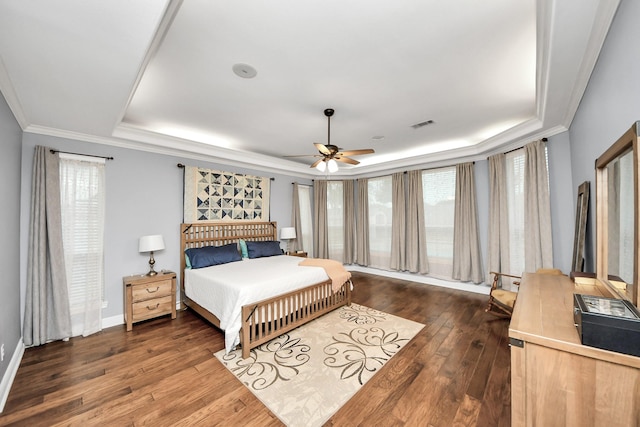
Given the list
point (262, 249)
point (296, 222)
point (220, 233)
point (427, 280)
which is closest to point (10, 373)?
point (220, 233)

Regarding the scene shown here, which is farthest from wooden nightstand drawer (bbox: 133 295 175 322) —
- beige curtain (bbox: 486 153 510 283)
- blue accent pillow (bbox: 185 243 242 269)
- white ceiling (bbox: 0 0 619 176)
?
beige curtain (bbox: 486 153 510 283)

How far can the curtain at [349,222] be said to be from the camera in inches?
246

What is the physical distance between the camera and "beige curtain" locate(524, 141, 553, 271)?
3.29 m

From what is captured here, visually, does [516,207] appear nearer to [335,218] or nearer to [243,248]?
[335,218]

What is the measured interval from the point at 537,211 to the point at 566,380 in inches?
128

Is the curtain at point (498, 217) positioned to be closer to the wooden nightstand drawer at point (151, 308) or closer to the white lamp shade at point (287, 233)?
the white lamp shade at point (287, 233)

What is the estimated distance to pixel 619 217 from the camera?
4.39 feet

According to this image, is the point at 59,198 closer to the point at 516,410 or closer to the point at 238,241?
the point at 238,241

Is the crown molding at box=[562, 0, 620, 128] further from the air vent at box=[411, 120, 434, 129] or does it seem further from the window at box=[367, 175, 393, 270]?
the window at box=[367, 175, 393, 270]

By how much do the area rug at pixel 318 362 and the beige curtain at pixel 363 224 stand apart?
2.75 m

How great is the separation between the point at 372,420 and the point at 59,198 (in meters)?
3.91

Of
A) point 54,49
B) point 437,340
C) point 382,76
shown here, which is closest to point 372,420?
point 437,340

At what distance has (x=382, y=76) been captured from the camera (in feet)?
7.47

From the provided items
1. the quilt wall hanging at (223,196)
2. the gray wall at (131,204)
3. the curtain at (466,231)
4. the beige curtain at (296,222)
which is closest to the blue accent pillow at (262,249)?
the quilt wall hanging at (223,196)
